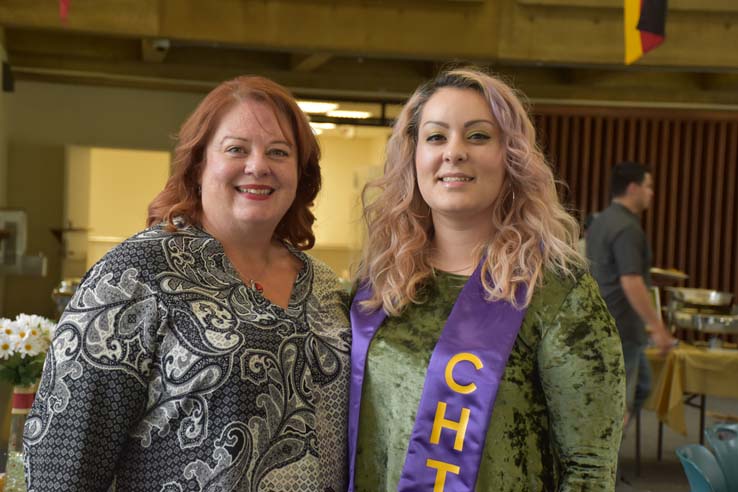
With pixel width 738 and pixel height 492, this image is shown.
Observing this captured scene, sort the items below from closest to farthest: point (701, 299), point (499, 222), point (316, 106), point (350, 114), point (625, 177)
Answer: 1. point (499, 222)
2. point (625, 177)
3. point (701, 299)
4. point (316, 106)
5. point (350, 114)

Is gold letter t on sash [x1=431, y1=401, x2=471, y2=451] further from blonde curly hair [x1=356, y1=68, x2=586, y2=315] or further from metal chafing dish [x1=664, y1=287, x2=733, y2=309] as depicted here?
metal chafing dish [x1=664, y1=287, x2=733, y2=309]

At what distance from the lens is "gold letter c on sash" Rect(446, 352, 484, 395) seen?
1.67 meters

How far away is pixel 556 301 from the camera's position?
1.64 m

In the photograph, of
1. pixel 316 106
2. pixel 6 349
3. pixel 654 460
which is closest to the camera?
pixel 6 349

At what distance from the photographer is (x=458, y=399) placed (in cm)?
168

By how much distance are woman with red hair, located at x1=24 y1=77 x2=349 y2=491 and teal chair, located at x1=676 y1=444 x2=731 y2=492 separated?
92 cm

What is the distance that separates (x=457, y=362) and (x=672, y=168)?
8.82 m

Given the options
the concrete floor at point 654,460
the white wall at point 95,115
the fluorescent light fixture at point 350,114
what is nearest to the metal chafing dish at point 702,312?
the concrete floor at point 654,460

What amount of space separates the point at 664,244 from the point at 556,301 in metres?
8.81

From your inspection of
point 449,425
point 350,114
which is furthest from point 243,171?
point 350,114

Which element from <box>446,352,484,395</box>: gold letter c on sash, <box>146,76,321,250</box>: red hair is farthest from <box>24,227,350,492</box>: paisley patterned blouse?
<box>446,352,484,395</box>: gold letter c on sash

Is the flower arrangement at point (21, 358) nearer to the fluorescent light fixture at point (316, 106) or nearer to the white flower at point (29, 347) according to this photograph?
the white flower at point (29, 347)

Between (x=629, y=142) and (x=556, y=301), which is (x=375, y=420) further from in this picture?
(x=629, y=142)

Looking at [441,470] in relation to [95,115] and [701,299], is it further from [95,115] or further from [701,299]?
[95,115]
